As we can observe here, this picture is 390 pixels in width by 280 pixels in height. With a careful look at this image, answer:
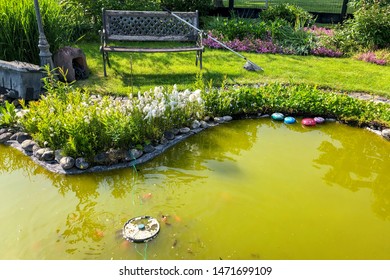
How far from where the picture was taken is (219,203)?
4398 mm

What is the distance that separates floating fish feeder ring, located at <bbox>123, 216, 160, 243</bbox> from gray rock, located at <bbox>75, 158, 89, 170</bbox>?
48.0 inches

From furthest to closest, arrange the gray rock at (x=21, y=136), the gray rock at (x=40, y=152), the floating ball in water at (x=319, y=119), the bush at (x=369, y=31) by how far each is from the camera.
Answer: the bush at (x=369, y=31) < the floating ball in water at (x=319, y=119) < the gray rock at (x=21, y=136) < the gray rock at (x=40, y=152)

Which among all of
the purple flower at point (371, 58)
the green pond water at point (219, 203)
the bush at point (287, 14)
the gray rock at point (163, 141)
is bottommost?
the green pond water at point (219, 203)

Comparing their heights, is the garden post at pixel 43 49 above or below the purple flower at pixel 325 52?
above

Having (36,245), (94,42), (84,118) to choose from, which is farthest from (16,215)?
(94,42)

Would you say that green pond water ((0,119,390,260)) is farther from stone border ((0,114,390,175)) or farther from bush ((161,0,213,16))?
bush ((161,0,213,16))

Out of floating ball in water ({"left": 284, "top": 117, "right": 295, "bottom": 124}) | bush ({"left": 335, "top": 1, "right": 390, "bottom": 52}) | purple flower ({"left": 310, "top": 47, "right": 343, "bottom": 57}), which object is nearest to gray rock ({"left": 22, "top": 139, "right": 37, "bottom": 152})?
floating ball in water ({"left": 284, "top": 117, "right": 295, "bottom": 124})

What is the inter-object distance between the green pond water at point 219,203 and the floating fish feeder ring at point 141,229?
6 cm

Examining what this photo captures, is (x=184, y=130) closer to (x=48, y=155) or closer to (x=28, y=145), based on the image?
(x=48, y=155)

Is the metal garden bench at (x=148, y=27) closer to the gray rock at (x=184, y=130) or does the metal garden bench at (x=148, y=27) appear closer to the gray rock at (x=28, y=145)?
the gray rock at (x=184, y=130)

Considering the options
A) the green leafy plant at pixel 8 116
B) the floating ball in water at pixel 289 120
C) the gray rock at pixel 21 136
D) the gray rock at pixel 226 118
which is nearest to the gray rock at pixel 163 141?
the gray rock at pixel 226 118

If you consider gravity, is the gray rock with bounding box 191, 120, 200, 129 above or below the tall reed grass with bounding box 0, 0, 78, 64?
below

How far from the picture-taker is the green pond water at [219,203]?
149 inches

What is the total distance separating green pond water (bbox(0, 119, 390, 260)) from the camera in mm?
3779
